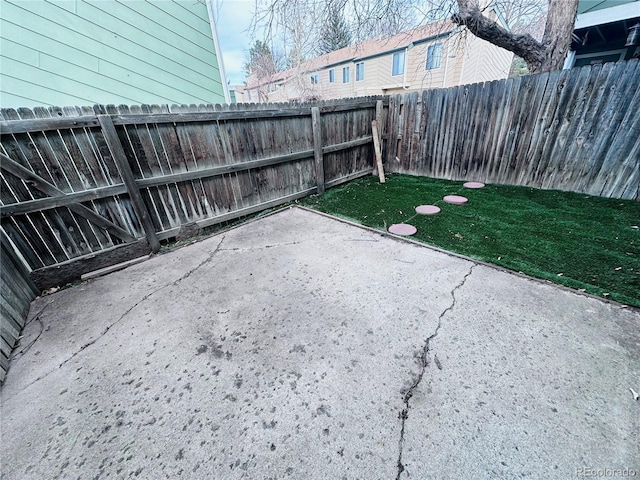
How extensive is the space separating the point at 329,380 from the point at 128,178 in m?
3.31

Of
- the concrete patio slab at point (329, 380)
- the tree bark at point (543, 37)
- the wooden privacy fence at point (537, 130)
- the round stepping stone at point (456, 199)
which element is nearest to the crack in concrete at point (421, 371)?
the concrete patio slab at point (329, 380)

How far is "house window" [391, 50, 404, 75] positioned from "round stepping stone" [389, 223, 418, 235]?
16730 millimetres

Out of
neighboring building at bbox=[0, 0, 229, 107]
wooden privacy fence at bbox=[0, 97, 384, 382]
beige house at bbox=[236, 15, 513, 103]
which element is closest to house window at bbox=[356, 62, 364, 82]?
beige house at bbox=[236, 15, 513, 103]

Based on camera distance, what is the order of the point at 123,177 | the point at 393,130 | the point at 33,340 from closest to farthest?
the point at 33,340, the point at 123,177, the point at 393,130

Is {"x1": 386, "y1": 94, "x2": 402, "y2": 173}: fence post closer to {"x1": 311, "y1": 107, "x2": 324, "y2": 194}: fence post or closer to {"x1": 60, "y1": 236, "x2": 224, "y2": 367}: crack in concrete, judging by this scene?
{"x1": 311, "y1": 107, "x2": 324, "y2": 194}: fence post

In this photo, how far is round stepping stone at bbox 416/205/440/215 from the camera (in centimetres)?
399

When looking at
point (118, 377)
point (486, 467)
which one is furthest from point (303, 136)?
point (486, 467)

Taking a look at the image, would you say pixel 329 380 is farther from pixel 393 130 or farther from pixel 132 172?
pixel 393 130

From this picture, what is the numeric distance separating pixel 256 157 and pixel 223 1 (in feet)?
8.35

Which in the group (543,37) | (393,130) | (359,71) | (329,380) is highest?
(359,71)

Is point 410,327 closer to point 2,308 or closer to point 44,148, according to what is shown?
point 2,308

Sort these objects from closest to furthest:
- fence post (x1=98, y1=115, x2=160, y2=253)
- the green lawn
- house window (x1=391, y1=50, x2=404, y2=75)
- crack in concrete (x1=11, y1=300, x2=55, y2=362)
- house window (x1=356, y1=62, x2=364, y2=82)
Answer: crack in concrete (x1=11, y1=300, x2=55, y2=362) < the green lawn < fence post (x1=98, y1=115, x2=160, y2=253) < house window (x1=391, y1=50, x2=404, y2=75) < house window (x1=356, y1=62, x2=364, y2=82)

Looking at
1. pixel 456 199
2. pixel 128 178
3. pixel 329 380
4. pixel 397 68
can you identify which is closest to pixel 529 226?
pixel 456 199

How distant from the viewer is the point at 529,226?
3.35 m
